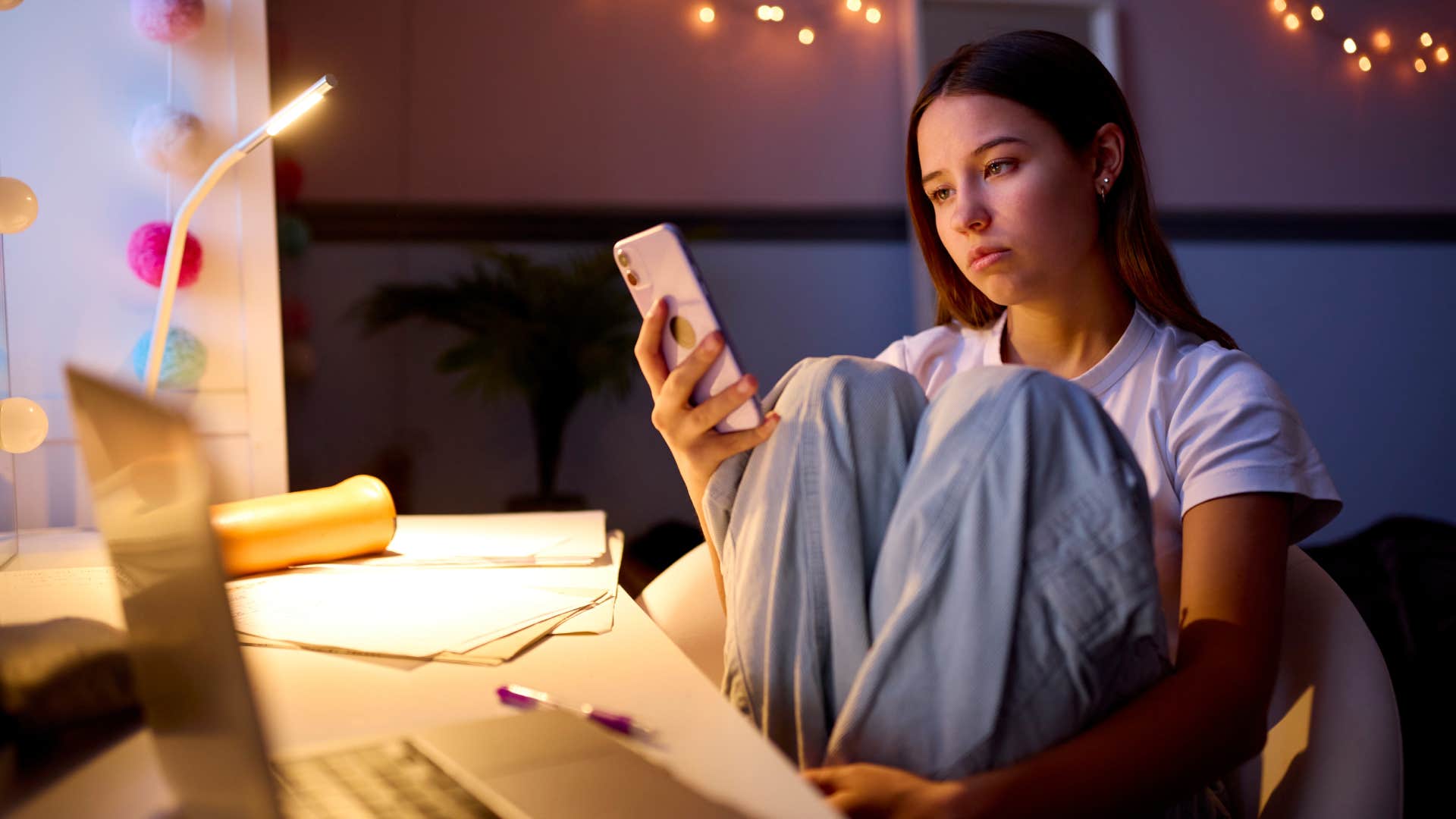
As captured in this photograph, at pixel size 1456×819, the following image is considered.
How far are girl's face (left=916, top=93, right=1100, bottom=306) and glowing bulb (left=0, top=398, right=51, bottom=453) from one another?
43.2 inches

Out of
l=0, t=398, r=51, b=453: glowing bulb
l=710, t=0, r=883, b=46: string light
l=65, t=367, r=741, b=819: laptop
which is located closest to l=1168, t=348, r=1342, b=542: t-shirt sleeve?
l=65, t=367, r=741, b=819: laptop

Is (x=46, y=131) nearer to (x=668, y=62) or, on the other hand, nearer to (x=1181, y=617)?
(x=668, y=62)

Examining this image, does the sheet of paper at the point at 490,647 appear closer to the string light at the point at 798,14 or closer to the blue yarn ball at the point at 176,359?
the blue yarn ball at the point at 176,359

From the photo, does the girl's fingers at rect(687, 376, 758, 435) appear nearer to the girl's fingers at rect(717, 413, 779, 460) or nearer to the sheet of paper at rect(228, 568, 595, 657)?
the girl's fingers at rect(717, 413, 779, 460)

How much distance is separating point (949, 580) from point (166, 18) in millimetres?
1457

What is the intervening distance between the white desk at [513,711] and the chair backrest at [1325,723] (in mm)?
482

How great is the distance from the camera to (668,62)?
2.44m

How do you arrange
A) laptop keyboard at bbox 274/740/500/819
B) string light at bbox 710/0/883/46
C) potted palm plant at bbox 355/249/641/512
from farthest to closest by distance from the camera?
string light at bbox 710/0/883/46
potted palm plant at bbox 355/249/641/512
laptop keyboard at bbox 274/740/500/819

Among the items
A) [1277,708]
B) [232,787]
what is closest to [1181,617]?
[1277,708]

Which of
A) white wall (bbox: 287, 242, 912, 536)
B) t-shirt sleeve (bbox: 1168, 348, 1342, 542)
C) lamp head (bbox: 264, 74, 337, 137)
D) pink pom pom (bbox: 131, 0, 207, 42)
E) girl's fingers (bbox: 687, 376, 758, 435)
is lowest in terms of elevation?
white wall (bbox: 287, 242, 912, 536)

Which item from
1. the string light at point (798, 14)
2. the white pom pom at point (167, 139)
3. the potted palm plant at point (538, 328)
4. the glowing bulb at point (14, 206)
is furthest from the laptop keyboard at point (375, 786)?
the string light at point (798, 14)

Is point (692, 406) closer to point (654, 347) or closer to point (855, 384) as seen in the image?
point (654, 347)

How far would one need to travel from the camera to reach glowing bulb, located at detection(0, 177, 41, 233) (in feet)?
3.93

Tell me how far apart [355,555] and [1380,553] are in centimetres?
198
